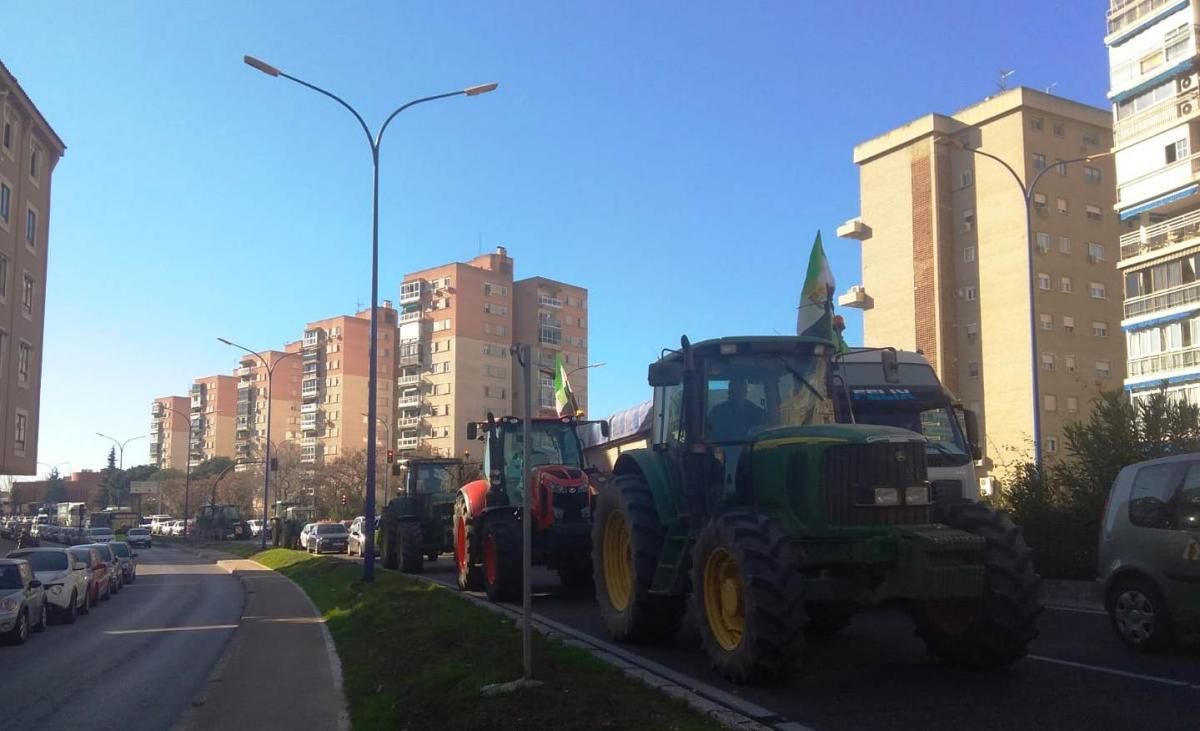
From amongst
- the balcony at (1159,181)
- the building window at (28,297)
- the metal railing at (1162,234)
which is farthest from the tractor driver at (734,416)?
the building window at (28,297)

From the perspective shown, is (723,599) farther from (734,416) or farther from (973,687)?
(973,687)

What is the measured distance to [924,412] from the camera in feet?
53.7

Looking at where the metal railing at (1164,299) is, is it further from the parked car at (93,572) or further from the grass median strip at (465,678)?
the parked car at (93,572)

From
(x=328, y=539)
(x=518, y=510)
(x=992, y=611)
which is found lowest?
(x=328, y=539)

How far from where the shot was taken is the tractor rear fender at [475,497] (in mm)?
17094

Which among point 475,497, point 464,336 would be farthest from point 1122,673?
point 464,336

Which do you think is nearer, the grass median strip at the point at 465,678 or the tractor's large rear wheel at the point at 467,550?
the grass median strip at the point at 465,678

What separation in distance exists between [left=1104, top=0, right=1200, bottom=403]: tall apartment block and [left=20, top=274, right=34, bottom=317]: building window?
44.0 meters

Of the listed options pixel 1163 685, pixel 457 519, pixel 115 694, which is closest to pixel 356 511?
pixel 457 519

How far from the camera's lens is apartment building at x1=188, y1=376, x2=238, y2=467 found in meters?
138

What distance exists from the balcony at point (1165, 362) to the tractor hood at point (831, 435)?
34.8 m

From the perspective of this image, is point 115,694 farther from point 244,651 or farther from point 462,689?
point 462,689

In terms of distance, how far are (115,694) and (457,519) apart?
25.2 feet

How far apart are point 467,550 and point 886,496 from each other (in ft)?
33.9
